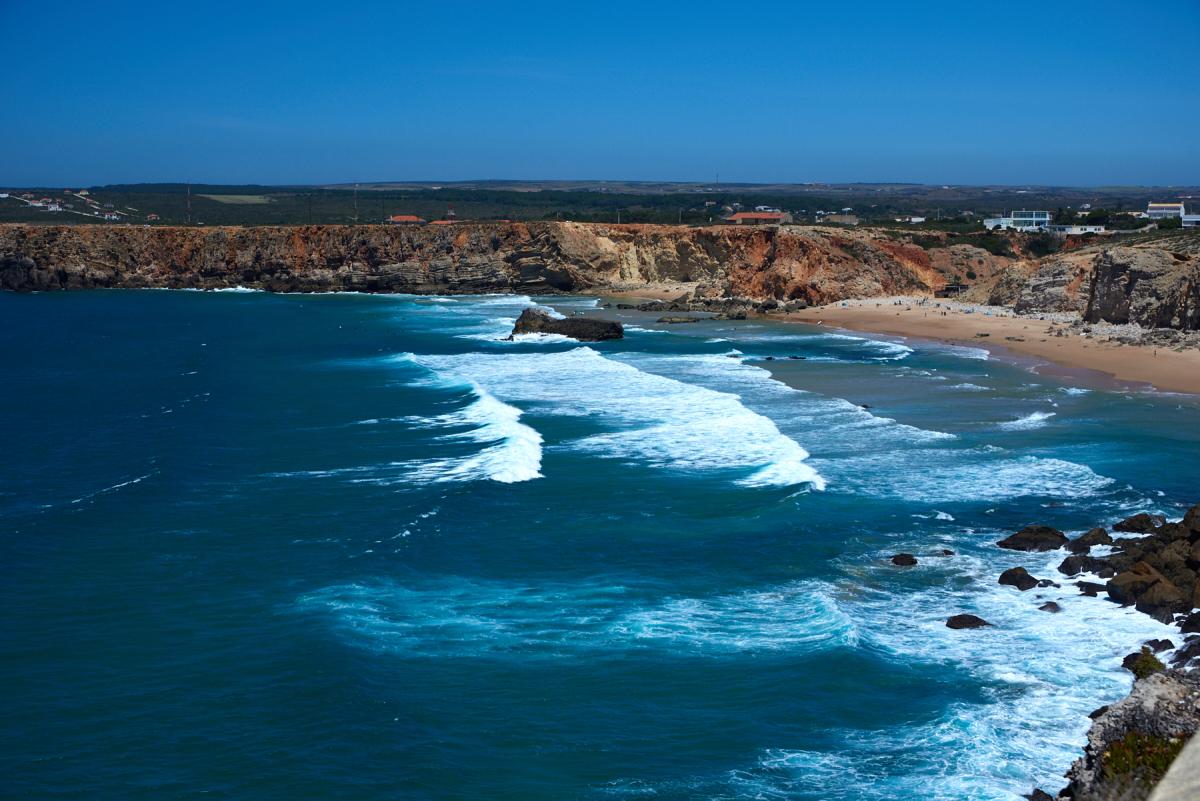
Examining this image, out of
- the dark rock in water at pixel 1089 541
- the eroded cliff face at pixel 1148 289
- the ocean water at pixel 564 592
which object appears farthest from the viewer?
the eroded cliff face at pixel 1148 289

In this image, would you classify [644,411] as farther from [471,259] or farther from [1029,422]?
[471,259]

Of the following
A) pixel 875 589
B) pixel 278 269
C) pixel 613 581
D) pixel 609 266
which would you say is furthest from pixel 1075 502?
pixel 278 269

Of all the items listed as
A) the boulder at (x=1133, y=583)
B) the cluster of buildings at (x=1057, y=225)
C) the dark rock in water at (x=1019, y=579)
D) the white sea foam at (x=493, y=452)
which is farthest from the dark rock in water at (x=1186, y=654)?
the cluster of buildings at (x=1057, y=225)

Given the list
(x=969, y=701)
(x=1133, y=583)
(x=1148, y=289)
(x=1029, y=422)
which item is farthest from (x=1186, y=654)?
(x=1148, y=289)

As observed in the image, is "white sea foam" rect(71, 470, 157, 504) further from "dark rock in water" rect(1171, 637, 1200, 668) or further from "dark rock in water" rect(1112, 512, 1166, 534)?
"dark rock in water" rect(1171, 637, 1200, 668)

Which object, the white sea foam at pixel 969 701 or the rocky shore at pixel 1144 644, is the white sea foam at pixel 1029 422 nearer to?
the rocky shore at pixel 1144 644
